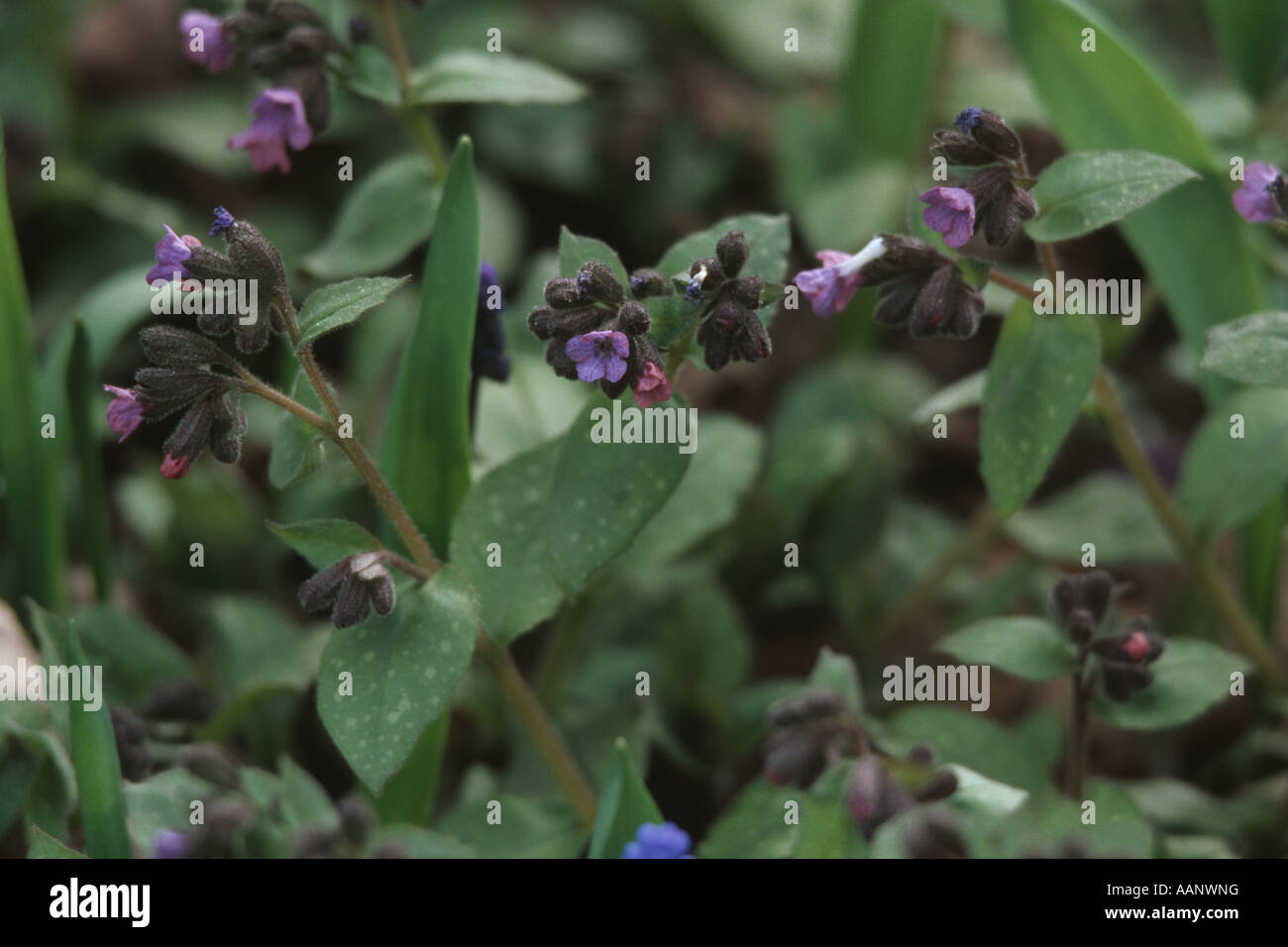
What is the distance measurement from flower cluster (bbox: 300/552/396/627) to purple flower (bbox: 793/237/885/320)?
0.56 m

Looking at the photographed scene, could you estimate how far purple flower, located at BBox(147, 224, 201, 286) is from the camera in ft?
4.71

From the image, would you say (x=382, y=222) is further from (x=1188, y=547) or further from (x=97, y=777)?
(x=1188, y=547)

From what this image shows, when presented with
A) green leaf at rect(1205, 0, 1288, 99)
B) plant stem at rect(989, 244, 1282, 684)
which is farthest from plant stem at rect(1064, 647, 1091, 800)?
green leaf at rect(1205, 0, 1288, 99)

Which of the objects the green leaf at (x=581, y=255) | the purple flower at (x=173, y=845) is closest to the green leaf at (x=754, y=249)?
the green leaf at (x=581, y=255)

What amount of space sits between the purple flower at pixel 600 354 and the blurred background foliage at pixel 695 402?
18.8 inches

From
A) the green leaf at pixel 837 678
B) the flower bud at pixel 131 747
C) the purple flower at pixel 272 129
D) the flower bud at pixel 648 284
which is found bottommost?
the flower bud at pixel 131 747

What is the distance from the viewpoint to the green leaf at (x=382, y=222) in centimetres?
207

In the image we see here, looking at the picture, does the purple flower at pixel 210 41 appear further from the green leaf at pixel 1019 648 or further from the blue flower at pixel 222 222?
the green leaf at pixel 1019 648

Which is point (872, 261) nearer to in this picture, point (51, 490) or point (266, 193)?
point (51, 490)

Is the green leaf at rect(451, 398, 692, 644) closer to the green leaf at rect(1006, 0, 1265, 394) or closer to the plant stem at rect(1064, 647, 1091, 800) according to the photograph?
the plant stem at rect(1064, 647, 1091, 800)

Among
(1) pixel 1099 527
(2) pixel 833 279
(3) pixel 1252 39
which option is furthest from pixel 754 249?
(3) pixel 1252 39

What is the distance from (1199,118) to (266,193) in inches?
80.9

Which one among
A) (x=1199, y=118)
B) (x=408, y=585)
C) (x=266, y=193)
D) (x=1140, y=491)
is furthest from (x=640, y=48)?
(x=408, y=585)

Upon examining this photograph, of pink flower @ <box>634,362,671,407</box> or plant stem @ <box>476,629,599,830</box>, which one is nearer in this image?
pink flower @ <box>634,362,671,407</box>
